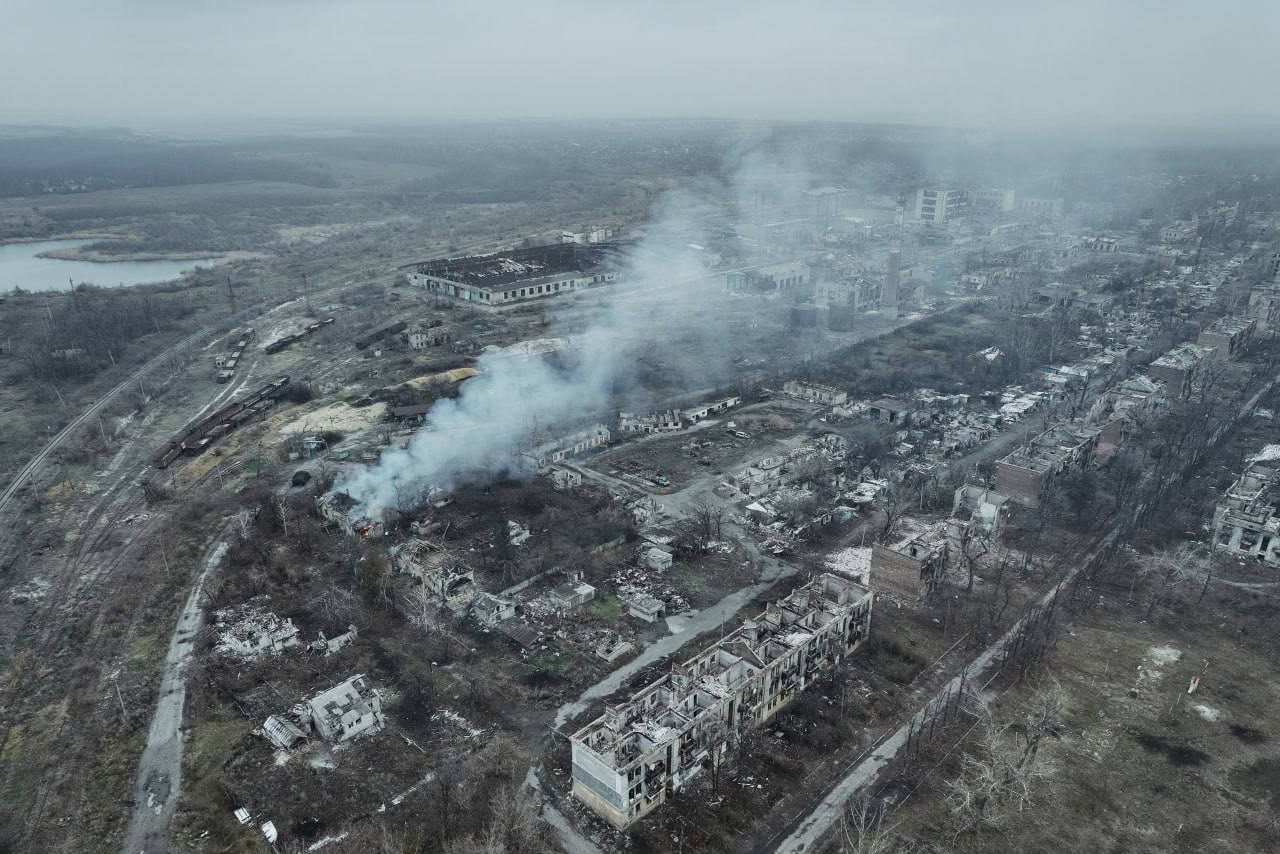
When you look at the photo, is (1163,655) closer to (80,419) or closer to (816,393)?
(816,393)

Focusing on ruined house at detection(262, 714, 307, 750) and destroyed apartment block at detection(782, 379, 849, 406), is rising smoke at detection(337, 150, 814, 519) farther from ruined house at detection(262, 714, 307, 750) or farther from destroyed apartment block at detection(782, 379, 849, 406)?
ruined house at detection(262, 714, 307, 750)

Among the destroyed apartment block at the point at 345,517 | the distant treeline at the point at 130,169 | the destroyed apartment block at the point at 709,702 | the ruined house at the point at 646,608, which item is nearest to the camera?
the destroyed apartment block at the point at 709,702

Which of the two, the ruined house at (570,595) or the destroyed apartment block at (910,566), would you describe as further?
the destroyed apartment block at (910,566)

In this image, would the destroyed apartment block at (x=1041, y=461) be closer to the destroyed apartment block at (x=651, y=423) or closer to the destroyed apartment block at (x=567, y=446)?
the destroyed apartment block at (x=651, y=423)

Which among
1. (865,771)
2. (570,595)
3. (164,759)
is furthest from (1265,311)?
(164,759)

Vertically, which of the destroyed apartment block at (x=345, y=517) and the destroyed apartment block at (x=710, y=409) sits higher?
the destroyed apartment block at (x=345, y=517)

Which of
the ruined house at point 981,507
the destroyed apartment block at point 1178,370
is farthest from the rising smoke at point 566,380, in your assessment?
the destroyed apartment block at point 1178,370

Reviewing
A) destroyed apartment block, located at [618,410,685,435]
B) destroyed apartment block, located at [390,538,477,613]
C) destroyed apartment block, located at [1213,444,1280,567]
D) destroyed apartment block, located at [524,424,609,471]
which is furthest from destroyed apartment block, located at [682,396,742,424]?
destroyed apartment block, located at [1213,444,1280,567]
